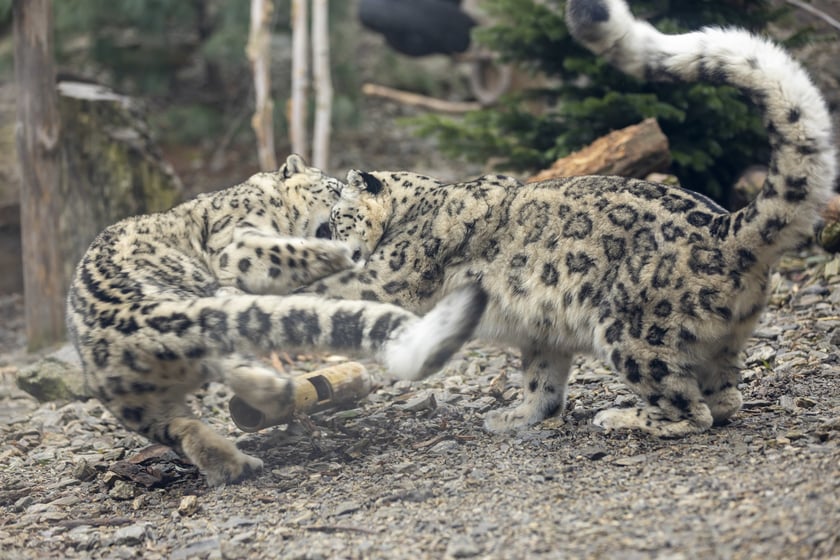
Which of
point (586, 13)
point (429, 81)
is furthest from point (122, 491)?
point (429, 81)

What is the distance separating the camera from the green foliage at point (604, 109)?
738 centimetres

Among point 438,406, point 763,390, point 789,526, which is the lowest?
point 438,406

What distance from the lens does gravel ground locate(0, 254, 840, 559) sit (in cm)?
334

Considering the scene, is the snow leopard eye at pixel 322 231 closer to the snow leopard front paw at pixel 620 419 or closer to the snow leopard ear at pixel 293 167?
the snow leopard ear at pixel 293 167

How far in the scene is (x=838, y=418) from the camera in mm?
4199

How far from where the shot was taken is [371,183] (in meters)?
5.20

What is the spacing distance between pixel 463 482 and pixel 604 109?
405 cm

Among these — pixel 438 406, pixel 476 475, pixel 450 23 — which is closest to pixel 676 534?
pixel 476 475

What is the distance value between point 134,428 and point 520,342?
6.01 ft

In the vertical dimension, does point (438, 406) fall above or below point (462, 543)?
below

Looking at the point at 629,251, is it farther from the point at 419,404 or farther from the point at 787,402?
the point at 419,404

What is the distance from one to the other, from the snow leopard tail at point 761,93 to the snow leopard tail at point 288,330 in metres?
1.15

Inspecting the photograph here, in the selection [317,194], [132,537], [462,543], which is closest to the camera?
[462,543]

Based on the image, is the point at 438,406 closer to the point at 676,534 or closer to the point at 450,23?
the point at 676,534
